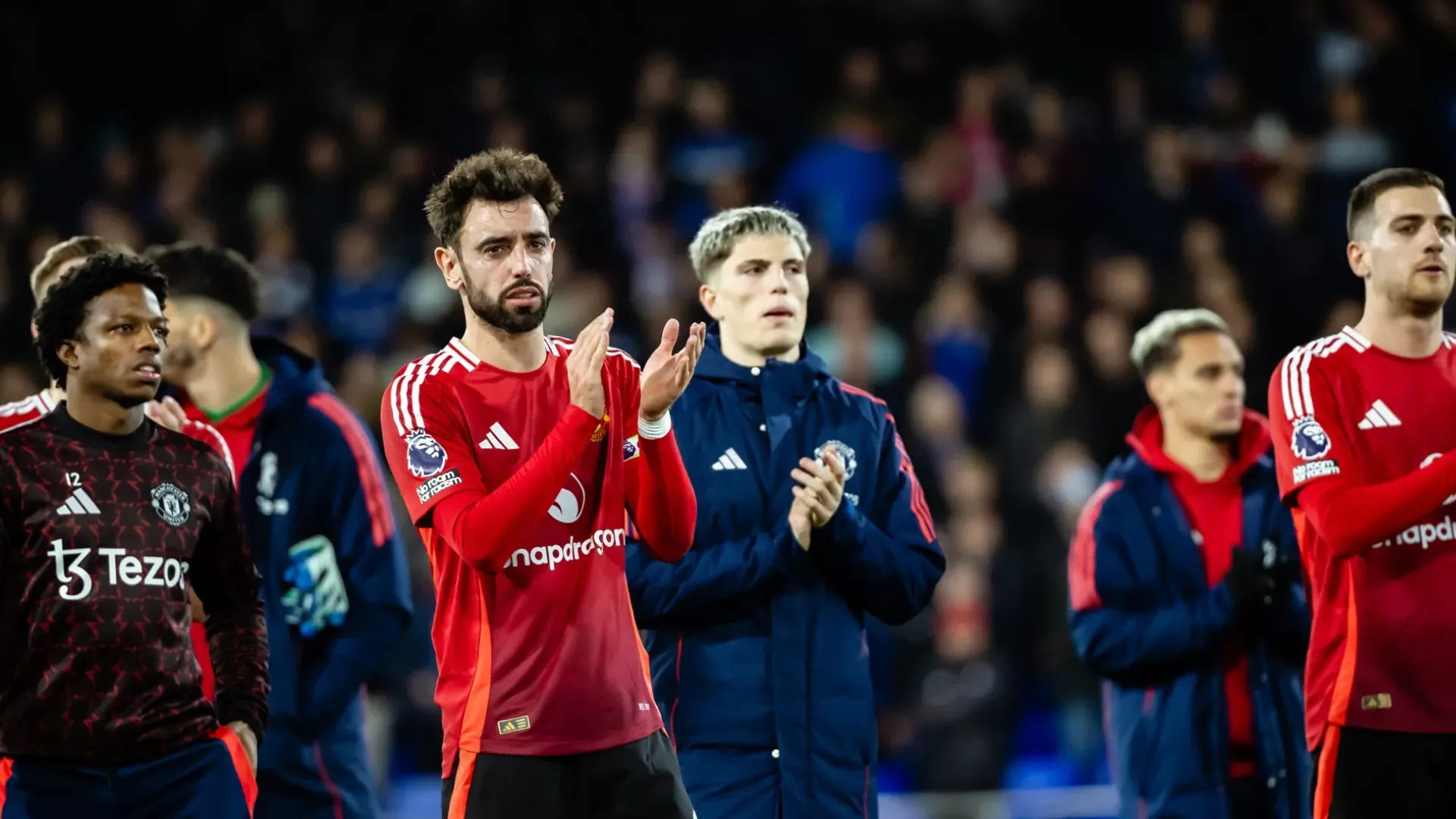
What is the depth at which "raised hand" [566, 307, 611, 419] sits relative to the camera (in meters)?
4.05

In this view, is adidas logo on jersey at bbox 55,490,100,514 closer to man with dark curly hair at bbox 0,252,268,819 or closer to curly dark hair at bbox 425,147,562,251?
man with dark curly hair at bbox 0,252,268,819

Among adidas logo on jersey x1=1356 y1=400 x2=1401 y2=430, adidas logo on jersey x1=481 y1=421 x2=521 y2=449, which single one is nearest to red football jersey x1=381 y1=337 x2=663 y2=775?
adidas logo on jersey x1=481 y1=421 x2=521 y2=449

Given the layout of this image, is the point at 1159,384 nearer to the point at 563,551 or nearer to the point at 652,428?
the point at 652,428

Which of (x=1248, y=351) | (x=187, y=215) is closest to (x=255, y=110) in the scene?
(x=187, y=215)

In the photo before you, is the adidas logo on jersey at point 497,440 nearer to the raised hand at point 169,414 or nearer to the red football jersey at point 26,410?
the raised hand at point 169,414

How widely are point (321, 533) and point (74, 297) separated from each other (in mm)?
1502

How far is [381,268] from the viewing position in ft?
40.2

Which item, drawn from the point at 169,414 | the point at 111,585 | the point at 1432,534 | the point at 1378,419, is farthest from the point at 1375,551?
the point at 169,414

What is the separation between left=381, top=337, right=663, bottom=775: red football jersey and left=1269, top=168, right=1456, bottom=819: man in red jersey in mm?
2025

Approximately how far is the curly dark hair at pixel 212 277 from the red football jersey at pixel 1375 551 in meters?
3.50

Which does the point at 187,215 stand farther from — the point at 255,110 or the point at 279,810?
the point at 279,810

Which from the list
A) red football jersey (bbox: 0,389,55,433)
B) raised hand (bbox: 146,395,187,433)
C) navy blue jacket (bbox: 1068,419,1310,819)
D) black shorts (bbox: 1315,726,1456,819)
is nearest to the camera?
black shorts (bbox: 1315,726,1456,819)

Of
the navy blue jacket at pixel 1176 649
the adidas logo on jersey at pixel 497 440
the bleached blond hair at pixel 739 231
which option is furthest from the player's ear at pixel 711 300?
the navy blue jacket at pixel 1176 649

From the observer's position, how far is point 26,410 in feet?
17.7
